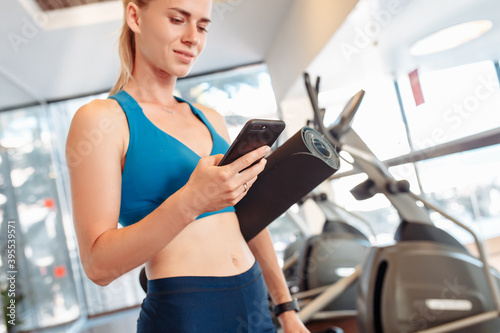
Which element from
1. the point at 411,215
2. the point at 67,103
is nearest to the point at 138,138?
the point at 411,215

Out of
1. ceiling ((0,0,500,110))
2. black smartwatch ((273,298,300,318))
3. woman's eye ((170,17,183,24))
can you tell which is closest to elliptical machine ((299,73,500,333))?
black smartwatch ((273,298,300,318))

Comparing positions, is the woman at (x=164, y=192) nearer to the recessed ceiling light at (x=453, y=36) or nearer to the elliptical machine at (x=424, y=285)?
the elliptical machine at (x=424, y=285)

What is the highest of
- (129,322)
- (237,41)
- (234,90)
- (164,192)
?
(237,41)

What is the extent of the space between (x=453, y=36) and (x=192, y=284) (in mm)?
3562

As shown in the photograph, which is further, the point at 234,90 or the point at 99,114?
the point at 234,90

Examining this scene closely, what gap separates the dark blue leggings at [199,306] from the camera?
76 centimetres

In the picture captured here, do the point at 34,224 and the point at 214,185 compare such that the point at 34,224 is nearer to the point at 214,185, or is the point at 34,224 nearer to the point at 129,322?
the point at 129,322

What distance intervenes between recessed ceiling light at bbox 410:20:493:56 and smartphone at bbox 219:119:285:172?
10.8ft

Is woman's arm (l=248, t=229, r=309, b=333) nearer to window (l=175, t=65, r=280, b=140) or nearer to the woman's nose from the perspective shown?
the woman's nose

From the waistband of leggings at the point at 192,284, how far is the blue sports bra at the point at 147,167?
119mm

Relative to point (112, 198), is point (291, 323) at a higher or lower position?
Result: lower

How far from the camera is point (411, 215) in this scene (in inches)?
86.6

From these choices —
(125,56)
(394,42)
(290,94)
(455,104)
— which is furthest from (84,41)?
(125,56)

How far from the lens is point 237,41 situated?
5.14 m
